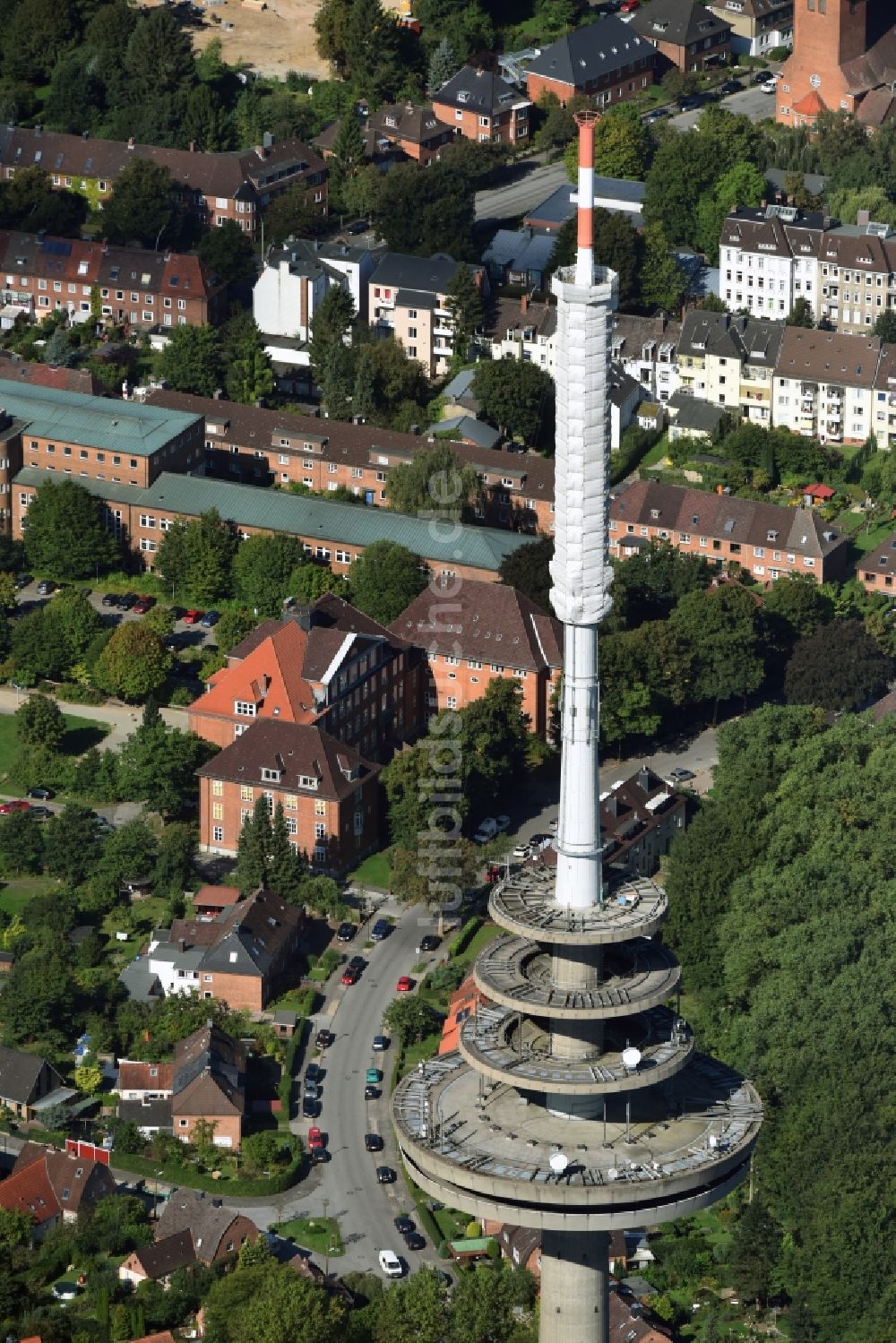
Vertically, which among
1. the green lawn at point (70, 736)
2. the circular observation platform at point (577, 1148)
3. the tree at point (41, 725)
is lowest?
the green lawn at point (70, 736)

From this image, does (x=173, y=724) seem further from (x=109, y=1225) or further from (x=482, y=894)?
(x=109, y=1225)

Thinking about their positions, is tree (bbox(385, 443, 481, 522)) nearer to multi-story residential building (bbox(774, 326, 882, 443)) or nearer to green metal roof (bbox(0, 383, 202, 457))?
green metal roof (bbox(0, 383, 202, 457))

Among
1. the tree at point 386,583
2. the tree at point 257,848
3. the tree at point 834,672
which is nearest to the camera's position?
the tree at point 257,848

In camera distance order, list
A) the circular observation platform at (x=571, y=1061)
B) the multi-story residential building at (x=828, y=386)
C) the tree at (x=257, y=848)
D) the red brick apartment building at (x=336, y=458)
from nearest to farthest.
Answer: the circular observation platform at (x=571, y=1061), the tree at (x=257, y=848), the red brick apartment building at (x=336, y=458), the multi-story residential building at (x=828, y=386)

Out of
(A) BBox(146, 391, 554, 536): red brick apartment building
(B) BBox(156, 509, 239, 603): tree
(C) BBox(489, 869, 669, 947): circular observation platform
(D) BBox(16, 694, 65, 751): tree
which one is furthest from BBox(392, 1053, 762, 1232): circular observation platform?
(A) BBox(146, 391, 554, 536): red brick apartment building

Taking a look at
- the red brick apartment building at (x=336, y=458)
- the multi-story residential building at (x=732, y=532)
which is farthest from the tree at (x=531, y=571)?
the red brick apartment building at (x=336, y=458)

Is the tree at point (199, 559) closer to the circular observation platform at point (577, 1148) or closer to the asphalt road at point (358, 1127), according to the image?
the asphalt road at point (358, 1127)
